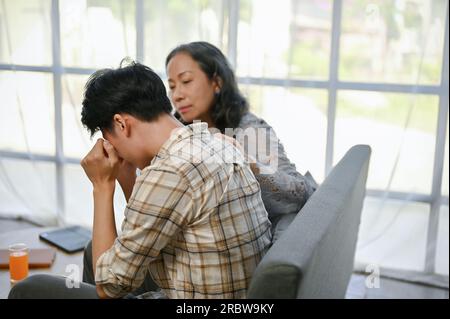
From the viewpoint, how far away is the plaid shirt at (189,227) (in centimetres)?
122

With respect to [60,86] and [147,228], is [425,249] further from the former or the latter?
[60,86]

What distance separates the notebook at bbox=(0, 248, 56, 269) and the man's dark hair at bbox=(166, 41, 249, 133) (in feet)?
2.42

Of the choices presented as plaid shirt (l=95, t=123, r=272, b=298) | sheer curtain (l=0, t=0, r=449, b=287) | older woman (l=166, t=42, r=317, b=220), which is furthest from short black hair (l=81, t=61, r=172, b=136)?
sheer curtain (l=0, t=0, r=449, b=287)

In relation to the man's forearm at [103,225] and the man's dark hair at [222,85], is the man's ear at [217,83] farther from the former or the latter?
the man's forearm at [103,225]

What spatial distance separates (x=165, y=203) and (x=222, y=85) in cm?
109

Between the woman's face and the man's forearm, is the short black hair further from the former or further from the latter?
the woman's face

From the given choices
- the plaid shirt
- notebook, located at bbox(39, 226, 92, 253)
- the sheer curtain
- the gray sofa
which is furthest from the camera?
the sheer curtain

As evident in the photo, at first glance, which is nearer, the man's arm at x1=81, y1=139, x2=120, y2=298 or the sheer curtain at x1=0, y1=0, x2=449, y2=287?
the man's arm at x1=81, y1=139, x2=120, y2=298

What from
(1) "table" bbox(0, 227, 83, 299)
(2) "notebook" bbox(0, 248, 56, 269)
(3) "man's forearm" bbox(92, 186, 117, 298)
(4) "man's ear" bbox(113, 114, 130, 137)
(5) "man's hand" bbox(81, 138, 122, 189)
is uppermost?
(4) "man's ear" bbox(113, 114, 130, 137)

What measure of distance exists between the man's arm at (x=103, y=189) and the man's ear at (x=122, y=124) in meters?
0.11

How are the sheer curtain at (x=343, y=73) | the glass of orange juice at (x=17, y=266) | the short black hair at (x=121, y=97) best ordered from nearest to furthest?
the short black hair at (x=121, y=97)
the glass of orange juice at (x=17, y=266)
the sheer curtain at (x=343, y=73)

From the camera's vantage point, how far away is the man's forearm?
136cm

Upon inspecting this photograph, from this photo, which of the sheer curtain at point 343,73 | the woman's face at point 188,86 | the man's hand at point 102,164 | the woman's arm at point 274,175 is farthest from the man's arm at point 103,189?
the sheer curtain at point 343,73
